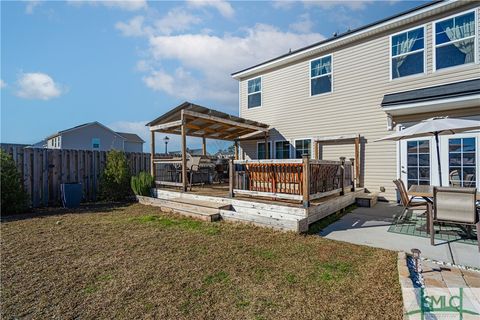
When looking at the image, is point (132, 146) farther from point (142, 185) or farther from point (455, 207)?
point (455, 207)

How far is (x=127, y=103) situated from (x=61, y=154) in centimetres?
1514

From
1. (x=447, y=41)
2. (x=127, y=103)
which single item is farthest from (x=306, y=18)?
(x=127, y=103)

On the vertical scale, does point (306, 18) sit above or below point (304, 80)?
above

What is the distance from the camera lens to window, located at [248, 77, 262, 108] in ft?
38.7

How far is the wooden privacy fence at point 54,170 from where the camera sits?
24.7 ft

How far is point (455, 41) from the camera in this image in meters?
6.95

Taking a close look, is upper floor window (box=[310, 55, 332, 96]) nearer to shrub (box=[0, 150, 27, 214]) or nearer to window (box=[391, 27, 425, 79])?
window (box=[391, 27, 425, 79])

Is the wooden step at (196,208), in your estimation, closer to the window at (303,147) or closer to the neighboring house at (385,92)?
the window at (303,147)

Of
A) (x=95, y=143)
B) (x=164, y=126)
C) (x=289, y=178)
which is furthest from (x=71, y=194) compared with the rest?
(x=95, y=143)

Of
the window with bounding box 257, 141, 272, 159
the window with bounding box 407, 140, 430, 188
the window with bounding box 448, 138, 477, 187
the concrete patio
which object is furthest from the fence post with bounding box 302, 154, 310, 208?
the window with bounding box 257, 141, 272, 159

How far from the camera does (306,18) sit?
31.8ft

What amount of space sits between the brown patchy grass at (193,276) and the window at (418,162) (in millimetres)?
5054

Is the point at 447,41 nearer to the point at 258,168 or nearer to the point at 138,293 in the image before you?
the point at 258,168

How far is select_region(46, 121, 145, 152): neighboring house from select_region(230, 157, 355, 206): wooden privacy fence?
72.4 ft
